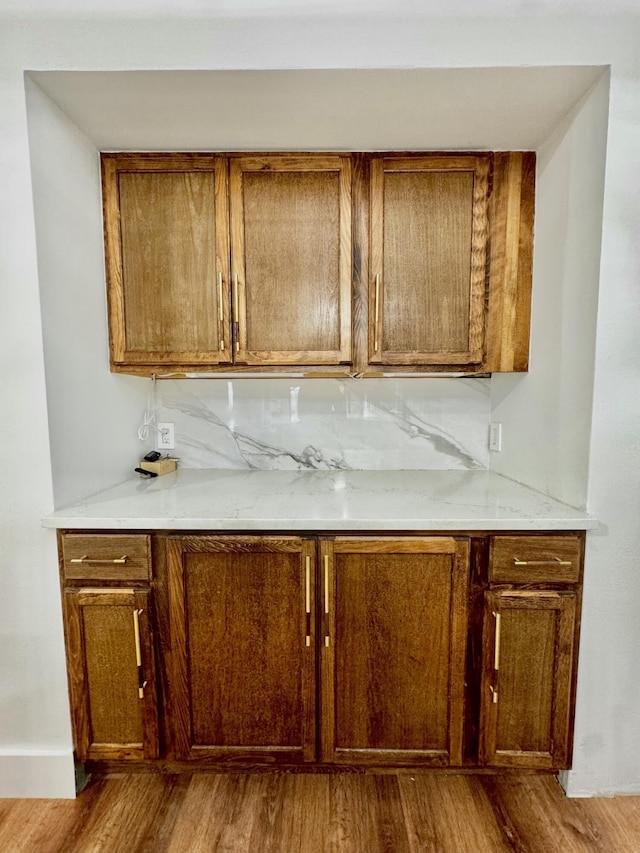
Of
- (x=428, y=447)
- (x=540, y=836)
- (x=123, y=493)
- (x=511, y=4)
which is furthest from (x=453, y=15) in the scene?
(x=540, y=836)

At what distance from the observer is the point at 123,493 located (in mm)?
1615

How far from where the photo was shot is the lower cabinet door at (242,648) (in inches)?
53.9

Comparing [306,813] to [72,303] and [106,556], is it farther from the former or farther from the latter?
[72,303]

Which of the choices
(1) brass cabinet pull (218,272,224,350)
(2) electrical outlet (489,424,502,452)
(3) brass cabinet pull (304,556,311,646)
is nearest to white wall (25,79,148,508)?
(1) brass cabinet pull (218,272,224,350)

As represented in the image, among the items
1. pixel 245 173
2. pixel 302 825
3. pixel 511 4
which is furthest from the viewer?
pixel 245 173

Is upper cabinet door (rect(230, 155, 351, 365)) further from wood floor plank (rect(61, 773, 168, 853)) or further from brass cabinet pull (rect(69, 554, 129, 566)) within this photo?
wood floor plank (rect(61, 773, 168, 853))

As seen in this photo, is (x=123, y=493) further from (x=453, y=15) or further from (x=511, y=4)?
(x=511, y=4)

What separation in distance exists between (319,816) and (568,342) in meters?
1.67

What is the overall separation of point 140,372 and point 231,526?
741mm

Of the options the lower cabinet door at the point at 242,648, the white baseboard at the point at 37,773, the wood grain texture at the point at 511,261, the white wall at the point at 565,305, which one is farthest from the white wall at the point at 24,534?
the white wall at the point at 565,305

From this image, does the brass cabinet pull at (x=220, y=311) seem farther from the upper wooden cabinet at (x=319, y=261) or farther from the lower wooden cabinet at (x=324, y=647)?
the lower wooden cabinet at (x=324, y=647)

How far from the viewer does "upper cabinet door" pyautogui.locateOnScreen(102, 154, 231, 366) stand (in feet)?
5.23

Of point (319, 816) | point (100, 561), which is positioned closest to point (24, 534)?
point (100, 561)

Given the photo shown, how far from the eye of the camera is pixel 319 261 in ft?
5.30
